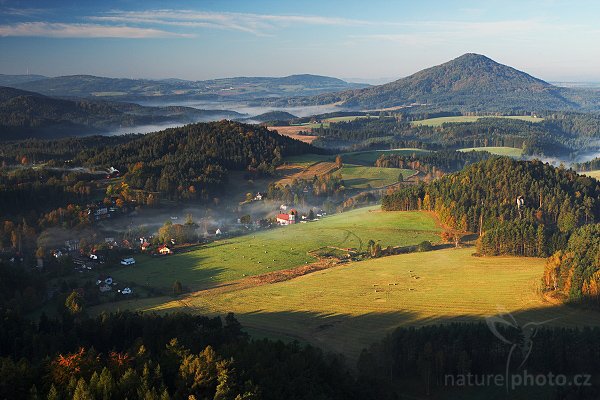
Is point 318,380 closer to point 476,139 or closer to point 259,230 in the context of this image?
point 259,230

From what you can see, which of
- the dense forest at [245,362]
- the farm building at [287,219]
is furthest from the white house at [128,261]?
the farm building at [287,219]

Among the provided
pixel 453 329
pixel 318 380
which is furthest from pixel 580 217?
pixel 318 380

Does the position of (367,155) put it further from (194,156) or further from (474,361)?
(474,361)

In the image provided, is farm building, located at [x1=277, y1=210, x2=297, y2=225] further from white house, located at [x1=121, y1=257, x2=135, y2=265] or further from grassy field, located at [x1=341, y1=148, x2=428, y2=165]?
grassy field, located at [x1=341, y1=148, x2=428, y2=165]

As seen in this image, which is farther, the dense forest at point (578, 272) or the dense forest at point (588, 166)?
the dense forest at point (588, 166)

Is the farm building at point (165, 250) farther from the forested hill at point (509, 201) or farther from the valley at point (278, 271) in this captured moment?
the forested hill at point (509, 201)

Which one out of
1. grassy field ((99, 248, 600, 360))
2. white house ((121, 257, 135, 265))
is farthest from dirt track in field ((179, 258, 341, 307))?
white house ((121, 257, 135, 265))
